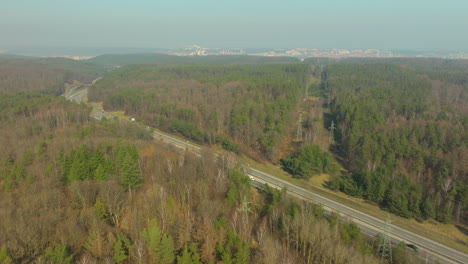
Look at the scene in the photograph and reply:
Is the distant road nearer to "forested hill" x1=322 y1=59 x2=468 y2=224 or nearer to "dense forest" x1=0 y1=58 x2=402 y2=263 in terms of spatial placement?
"forested hill" x1=322 y1=59 x2=468 y2=224

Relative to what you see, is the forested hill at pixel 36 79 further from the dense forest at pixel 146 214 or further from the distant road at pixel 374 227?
the distant road at pixel 374 227

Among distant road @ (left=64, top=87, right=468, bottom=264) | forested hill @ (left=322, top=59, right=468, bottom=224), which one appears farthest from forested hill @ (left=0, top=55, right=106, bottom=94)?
forested hill @ (left=322, top=59, right=468, bottom=224)

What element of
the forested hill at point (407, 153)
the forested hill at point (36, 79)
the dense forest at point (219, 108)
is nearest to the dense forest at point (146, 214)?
the forested hill at point (407, 153)

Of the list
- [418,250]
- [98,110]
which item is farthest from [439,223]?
[98,110]

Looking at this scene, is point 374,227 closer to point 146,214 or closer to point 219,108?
point 146,214

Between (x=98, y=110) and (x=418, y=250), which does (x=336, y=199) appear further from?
(x=98, y=110)

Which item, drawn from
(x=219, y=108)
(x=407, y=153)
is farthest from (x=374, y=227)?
(x=219, y=108)

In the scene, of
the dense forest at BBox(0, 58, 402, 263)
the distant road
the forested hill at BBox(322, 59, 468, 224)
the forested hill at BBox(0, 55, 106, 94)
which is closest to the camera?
the dense forest at BBox(0, 58, 402, 263)
